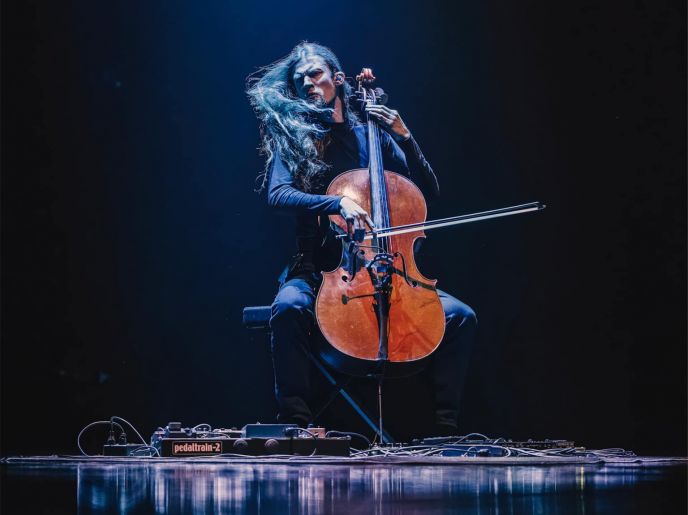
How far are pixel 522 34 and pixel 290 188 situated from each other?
139 cm

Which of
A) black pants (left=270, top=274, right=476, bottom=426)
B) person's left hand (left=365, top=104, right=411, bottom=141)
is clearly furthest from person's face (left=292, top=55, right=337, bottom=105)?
black pants (left=270, top=274, right=476, bottom=426)

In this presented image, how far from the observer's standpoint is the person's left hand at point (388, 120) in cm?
327

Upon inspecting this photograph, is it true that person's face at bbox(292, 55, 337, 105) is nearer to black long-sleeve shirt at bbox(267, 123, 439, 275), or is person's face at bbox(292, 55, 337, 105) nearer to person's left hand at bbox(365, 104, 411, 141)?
black long-sleeve shirt at bbox(267, 123, 439, 275)

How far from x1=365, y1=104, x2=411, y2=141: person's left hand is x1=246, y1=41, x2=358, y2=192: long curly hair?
20 cm

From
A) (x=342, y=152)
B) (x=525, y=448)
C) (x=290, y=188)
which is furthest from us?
(x=342, y=152)

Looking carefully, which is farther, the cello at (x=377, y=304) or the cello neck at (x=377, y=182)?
the cello neck at (x=377, y=182)

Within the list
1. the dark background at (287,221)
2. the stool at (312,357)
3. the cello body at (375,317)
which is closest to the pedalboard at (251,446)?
the cello body at (375,317)

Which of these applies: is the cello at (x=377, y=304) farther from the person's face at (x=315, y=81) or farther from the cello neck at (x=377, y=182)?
the person's face at (x=315, y=81)

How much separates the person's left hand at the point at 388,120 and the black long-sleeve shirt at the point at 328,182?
0.18ft

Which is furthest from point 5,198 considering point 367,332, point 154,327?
point 367,332

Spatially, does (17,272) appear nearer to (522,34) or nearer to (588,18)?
(522,34)

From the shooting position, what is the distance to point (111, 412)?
142 inches

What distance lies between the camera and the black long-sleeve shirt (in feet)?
10.2

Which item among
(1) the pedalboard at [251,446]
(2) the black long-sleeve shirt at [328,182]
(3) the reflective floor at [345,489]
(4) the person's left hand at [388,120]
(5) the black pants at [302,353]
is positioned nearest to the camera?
(3) the reflective floor at [345,489]
